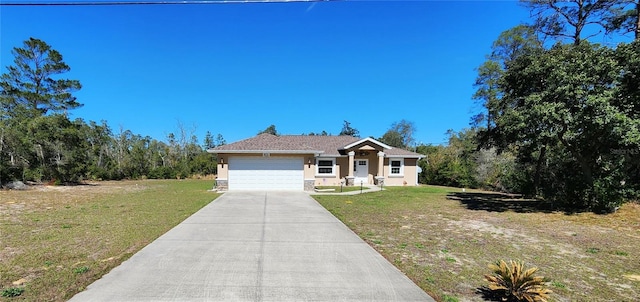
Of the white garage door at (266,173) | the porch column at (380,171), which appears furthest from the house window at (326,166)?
the white garage door at (266,173)

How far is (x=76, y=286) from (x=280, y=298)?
2711 mm

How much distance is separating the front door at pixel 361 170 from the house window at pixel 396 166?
1.92 meters

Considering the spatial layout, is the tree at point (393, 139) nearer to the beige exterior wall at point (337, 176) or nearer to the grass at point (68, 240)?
the beige exterior wall at point (337, 176)

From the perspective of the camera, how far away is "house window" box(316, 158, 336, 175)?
22788mm

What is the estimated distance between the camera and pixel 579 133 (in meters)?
10.2

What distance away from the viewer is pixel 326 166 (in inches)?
901

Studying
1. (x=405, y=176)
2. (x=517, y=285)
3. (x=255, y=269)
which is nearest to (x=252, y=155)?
(x=405, y=176)

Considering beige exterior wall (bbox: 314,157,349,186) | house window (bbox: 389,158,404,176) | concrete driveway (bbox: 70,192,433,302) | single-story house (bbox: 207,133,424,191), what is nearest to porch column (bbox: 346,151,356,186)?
single-story house (bbox: 207,133,424,191)

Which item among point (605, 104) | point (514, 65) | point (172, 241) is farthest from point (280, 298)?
point (514, 65)

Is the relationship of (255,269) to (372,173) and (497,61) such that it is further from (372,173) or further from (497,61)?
(497,61)

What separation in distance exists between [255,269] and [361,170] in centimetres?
1916

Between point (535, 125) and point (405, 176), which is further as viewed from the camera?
point (405, 176)

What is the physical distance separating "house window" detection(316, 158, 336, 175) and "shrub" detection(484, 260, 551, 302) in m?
18.8

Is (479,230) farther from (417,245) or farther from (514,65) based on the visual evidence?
(514,65)
